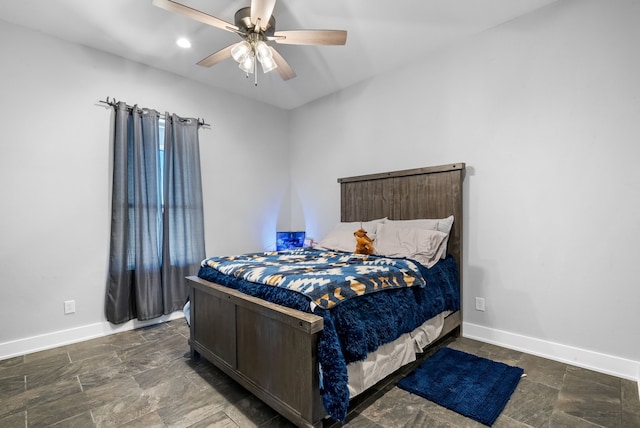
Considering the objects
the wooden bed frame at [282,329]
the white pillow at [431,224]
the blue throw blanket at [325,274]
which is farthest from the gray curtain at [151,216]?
the white pillow at [431,224]

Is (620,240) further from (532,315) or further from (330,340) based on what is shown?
(330,340)

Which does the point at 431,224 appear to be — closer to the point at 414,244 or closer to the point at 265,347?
the point at 414,244

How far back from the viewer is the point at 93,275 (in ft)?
9.63

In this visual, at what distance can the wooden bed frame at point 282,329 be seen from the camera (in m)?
1.46

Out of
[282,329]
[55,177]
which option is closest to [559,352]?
[282,329]

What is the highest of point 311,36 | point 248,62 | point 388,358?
point 311,36

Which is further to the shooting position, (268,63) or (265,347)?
(268,63)

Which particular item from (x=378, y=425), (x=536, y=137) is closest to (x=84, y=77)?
(x=378, y=425)

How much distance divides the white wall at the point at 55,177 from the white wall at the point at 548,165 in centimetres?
316

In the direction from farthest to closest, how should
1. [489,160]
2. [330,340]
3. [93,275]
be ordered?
1. [93,275]
2. [489,160]
3. [330,340]

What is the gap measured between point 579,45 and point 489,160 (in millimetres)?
1018

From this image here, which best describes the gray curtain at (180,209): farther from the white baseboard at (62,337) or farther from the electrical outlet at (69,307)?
the electrical outlet at (69,307)

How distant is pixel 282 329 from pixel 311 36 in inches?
79.0

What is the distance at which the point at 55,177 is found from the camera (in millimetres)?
2758
